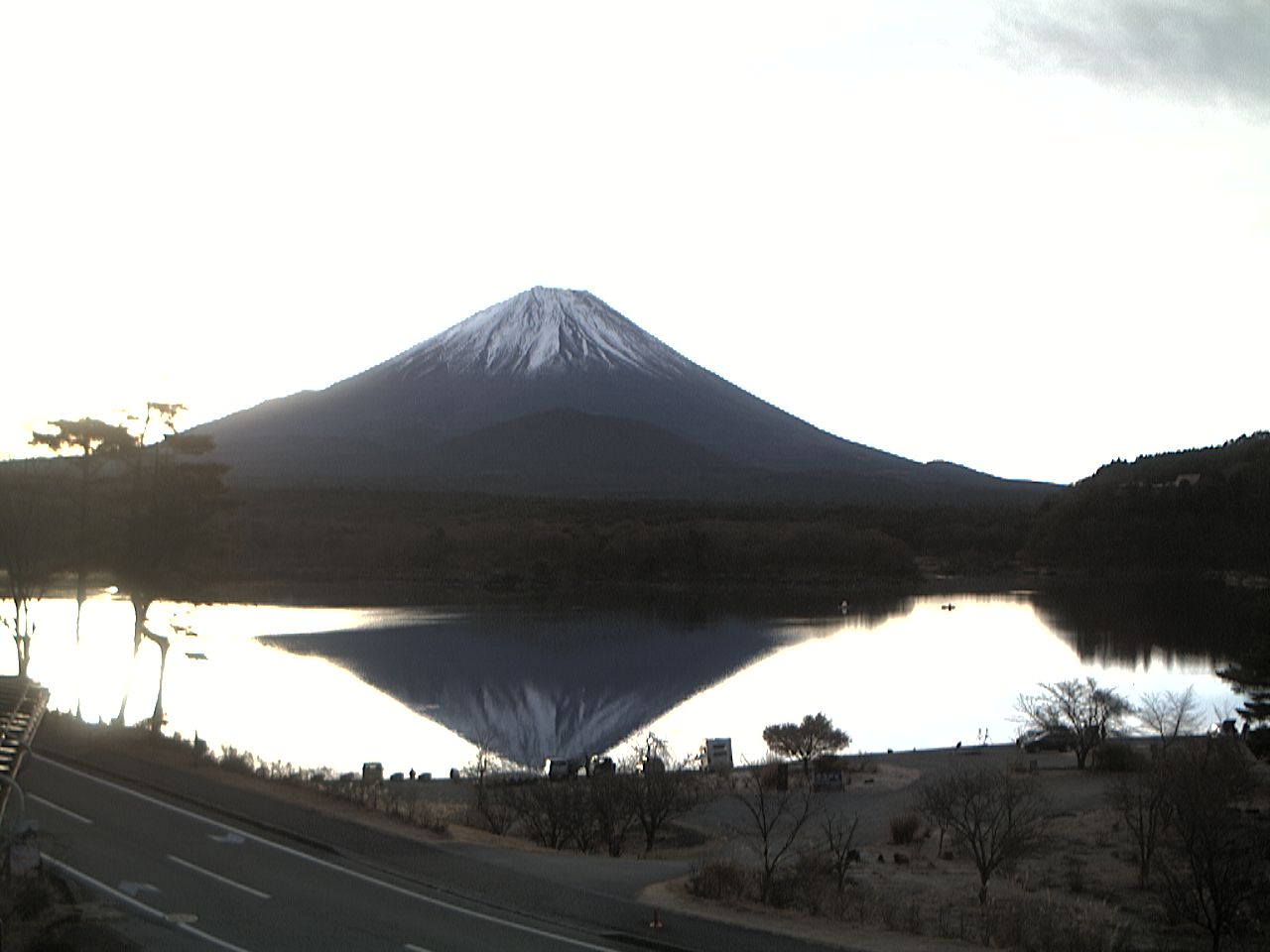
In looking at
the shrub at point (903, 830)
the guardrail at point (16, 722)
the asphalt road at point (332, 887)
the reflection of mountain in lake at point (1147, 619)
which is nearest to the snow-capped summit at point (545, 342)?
the reflection of mountain in lake at point (1147, 619)

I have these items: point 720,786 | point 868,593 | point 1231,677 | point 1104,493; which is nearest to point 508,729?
point 720,786

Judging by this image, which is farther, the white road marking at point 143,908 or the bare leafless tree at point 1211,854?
the bare leafless tree at point 1211,854

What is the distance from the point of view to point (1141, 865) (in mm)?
14844

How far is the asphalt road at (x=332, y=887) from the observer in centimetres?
854

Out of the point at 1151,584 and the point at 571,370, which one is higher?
the point at 571,370

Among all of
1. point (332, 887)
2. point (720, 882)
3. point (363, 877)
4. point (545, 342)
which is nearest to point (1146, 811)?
point (720, 882)

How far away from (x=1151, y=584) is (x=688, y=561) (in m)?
24.0

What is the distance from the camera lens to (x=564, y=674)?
37.4 m

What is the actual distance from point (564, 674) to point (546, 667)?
1339 mm

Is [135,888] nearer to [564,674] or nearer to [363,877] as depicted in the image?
[363,877]

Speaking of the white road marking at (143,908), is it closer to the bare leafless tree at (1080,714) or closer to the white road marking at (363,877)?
the white road marking at (363,877)

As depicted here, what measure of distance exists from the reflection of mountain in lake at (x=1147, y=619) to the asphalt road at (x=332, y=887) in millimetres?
28444

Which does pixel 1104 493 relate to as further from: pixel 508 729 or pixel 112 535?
pixel 112 535

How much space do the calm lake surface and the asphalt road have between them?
32.9 feet
